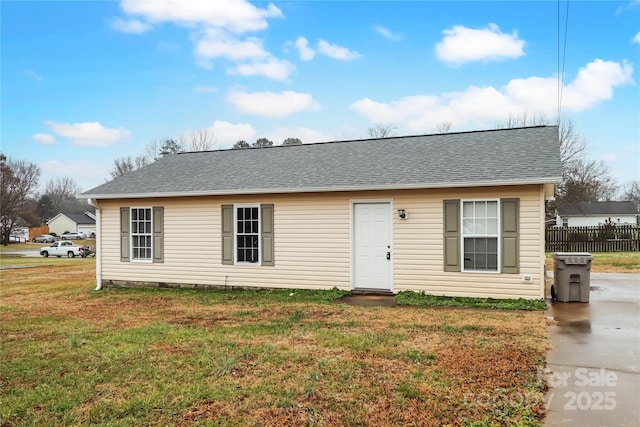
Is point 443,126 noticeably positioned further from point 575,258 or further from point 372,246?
point 575,258

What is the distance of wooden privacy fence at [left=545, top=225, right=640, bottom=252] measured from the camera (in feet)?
70.3

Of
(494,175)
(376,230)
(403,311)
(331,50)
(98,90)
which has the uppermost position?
(331,50)

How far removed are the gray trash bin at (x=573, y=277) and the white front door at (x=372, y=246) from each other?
333cm

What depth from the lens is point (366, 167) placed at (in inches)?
414

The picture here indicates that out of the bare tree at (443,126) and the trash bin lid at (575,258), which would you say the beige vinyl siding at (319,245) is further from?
the bare tree at (443,126)

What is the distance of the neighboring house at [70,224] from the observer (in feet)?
211

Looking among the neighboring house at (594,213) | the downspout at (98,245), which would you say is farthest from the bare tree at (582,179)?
the downspout at (98,245)

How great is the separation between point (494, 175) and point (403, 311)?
317 centimetres

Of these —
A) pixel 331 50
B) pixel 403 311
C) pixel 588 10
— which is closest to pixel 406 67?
pixel 331 50

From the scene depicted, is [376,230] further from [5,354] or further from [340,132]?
[340,132]

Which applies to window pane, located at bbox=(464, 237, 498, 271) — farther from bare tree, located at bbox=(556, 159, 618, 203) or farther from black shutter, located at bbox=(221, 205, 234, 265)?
bare tree, located at bbox=(556, 159, 618, 203)

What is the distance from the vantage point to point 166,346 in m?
5.78

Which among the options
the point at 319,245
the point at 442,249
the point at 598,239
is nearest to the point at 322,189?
the point at 319,245

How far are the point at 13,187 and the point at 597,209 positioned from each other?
5736 centimetres
